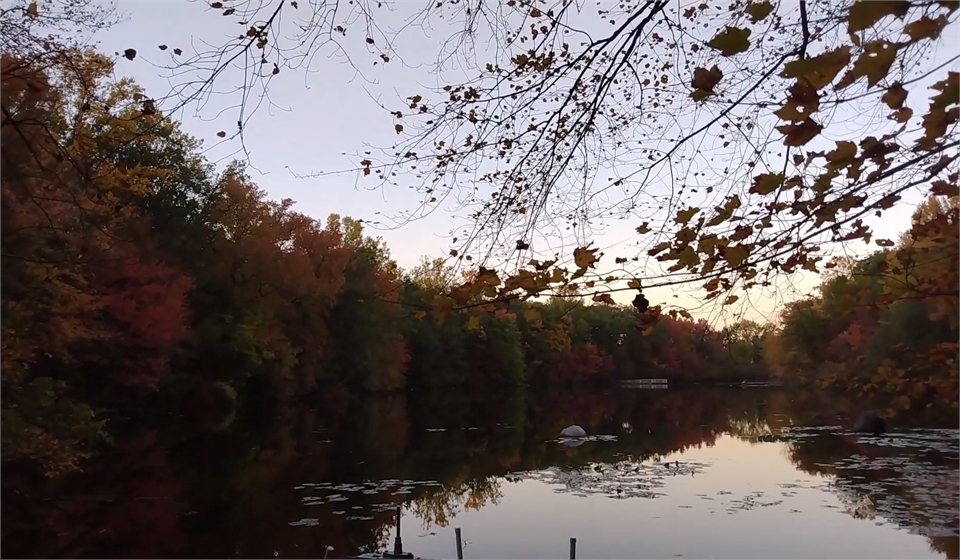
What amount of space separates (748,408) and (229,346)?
79.2 feet

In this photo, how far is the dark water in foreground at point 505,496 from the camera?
36.1 ft

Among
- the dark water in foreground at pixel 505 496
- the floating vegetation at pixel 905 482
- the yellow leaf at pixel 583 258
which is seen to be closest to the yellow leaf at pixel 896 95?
the yellow leaf at pixel 583 258

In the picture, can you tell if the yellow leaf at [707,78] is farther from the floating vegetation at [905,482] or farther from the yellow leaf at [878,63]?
the floating vegetation at [905,482]

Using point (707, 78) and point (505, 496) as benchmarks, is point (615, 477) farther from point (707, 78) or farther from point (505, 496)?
point (707, 78)

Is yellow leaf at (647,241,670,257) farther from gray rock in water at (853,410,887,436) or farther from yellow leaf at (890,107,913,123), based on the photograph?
gray rock in water at (853,410,887,436)

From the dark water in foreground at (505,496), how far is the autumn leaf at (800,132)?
355 inches

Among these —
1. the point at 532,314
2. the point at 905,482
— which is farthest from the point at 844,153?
the point at 905,482

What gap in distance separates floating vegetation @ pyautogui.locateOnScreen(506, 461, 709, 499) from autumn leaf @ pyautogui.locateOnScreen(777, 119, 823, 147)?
41.5ft

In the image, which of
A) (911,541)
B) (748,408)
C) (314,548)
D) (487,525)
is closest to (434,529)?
(487,525)

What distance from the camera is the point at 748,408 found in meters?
38.2

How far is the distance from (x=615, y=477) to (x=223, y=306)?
2155cm

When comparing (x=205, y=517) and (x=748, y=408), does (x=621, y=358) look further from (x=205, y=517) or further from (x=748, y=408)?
(x=205, y=517)

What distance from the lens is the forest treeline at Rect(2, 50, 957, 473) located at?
4.20 m

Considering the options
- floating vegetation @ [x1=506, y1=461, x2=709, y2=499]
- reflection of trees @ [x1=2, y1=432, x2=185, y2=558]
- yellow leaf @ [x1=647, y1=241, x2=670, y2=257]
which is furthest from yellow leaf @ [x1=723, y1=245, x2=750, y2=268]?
floating vegetation @ [x1=506, y1=461, x2=709, y2=499]
